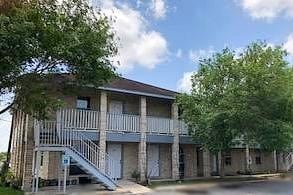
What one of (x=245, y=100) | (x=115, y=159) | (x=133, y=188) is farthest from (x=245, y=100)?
(x=115, y=159)

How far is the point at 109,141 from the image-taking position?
906 inches

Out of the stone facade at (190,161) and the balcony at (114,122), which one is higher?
the balcony at (114,122)

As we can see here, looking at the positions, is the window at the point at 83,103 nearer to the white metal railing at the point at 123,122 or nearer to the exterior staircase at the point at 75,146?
the white metal railing at the point at 123,122

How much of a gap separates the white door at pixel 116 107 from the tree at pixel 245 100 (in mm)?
4149

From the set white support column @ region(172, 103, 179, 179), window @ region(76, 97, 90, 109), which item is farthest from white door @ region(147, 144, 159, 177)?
window @ region(76, 97, 90, 109)

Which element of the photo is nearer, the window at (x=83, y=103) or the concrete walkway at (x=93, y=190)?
the concrete walkway at (x=93, y=190)

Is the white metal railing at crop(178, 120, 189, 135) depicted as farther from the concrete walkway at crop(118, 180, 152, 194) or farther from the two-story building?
the concrete walkway at crop(118, 180, 152, 194)

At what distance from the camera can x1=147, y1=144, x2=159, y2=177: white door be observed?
85.7ft

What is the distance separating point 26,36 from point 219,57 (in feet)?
45.8

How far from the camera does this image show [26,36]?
43.0 feet

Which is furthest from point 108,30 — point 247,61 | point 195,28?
point 247,61

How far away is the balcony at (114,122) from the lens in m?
21.1

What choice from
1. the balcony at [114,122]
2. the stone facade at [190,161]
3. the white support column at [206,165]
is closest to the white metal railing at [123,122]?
the balcony at [114,122]

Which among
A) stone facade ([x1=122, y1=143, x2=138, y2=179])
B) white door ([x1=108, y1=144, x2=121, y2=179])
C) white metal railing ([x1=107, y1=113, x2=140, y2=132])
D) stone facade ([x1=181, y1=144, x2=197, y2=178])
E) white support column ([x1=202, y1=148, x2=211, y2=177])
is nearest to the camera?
white metal railing ([x1=107, y1=113, x2=140, y2=132])
